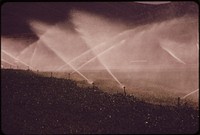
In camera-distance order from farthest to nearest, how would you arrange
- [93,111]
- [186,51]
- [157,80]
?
[186,51], [157,80], [93,111]

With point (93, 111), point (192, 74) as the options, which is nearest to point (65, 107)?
point (93, 111)

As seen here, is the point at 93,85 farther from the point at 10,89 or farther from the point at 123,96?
the point at 10,89

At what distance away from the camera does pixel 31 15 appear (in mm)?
18703

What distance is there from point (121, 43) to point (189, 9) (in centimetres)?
484

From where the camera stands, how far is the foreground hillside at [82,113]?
9.72 m

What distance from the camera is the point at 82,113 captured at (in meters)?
10.6

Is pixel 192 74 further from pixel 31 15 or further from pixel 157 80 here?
pixel 31 15

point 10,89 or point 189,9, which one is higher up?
point 189,9

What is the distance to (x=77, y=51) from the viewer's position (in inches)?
872

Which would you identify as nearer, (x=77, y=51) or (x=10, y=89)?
(x=10, y=89)

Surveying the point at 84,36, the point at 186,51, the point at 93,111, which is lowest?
the point at 93,111

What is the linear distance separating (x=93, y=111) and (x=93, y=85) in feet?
9.34

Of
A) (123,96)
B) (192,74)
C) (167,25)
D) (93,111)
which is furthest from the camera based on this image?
(167,25)

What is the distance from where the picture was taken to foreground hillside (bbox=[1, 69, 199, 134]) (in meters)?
9.72
